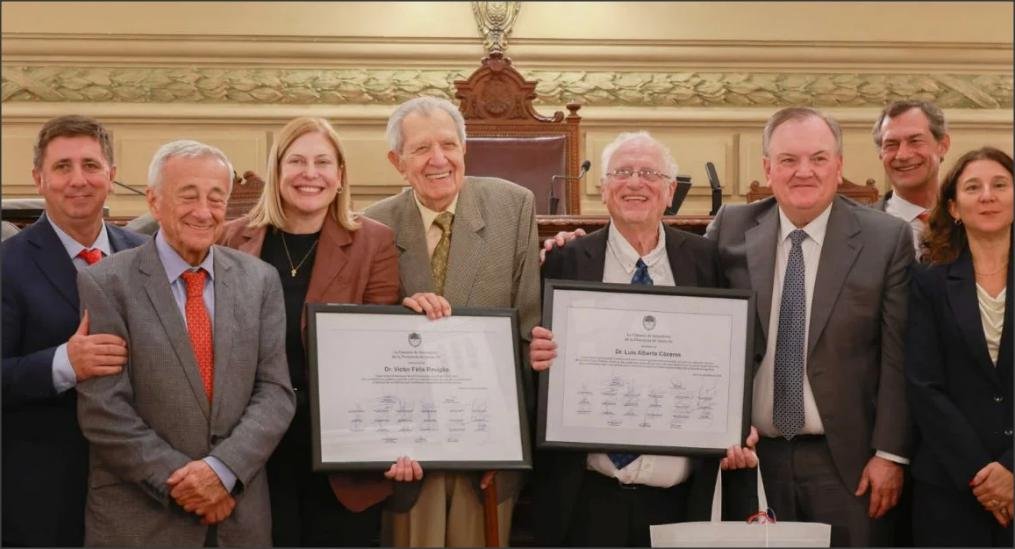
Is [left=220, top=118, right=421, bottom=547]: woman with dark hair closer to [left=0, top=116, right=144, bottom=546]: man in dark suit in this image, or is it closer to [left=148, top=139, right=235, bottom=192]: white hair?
[left=148, top=139, right=235, bottom=192]: white hair

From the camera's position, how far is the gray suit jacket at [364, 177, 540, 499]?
3.05 meters

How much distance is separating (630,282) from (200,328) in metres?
1.14

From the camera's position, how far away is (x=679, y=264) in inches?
122

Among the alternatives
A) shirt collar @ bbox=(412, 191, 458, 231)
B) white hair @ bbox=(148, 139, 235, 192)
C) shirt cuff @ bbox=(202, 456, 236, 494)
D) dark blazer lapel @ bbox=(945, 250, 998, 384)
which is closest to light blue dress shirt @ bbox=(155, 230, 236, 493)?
white hair @ bbox=(148, 139, 235, 192)

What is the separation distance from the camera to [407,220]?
3.18m

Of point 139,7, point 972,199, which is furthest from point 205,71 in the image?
point 972,199

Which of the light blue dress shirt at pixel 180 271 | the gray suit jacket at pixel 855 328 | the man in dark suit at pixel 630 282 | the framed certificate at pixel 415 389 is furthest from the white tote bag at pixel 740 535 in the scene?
the light blue dress shirt at pixel 180 271

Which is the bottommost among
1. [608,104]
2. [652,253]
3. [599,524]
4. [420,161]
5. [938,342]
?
[599,524]

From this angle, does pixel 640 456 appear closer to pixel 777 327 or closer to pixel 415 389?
pixel 777 327

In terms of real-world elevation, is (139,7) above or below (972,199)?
above

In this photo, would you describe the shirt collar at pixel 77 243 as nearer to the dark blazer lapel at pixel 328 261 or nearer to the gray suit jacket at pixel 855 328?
the dark blazer lapel at pixel 328 261

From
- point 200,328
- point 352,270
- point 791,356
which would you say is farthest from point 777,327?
point 200,328

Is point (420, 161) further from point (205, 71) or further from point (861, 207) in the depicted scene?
point (205, 71)

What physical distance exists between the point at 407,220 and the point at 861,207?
1.29 meters
